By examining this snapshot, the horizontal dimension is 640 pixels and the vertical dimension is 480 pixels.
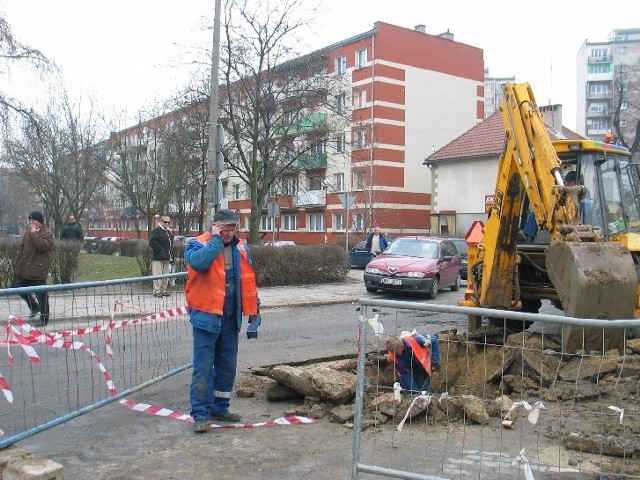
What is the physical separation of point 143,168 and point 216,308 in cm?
3160

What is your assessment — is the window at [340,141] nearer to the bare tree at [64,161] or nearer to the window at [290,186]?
the window at [290,186]

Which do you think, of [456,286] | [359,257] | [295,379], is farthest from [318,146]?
[295,379]

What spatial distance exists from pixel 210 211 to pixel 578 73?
3877 inches

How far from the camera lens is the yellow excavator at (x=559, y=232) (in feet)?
18.6

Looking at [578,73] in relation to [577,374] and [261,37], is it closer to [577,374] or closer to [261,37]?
[261,37]

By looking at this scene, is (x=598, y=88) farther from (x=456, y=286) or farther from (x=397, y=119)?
(x=456, y=286)

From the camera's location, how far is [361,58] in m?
45.6

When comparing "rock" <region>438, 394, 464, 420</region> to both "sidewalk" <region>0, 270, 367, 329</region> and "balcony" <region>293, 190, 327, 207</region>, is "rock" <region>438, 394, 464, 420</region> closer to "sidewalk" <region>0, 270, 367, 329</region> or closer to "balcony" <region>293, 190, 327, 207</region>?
"sidewalk" <region>0, 270, 367, 329</region>

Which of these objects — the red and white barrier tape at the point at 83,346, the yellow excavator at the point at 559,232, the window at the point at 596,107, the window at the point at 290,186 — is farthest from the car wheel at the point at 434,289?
the window at the point at 596,107

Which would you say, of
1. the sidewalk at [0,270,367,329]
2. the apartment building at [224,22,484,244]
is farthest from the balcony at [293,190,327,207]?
the sidewalk at [0,270,367,329]

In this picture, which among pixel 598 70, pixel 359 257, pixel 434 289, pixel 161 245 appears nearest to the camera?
pixel 161 245

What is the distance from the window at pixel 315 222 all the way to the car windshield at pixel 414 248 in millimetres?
31215

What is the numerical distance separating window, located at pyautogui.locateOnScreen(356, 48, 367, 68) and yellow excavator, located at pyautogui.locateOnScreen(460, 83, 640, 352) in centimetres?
3805

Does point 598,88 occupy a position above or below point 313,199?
above
